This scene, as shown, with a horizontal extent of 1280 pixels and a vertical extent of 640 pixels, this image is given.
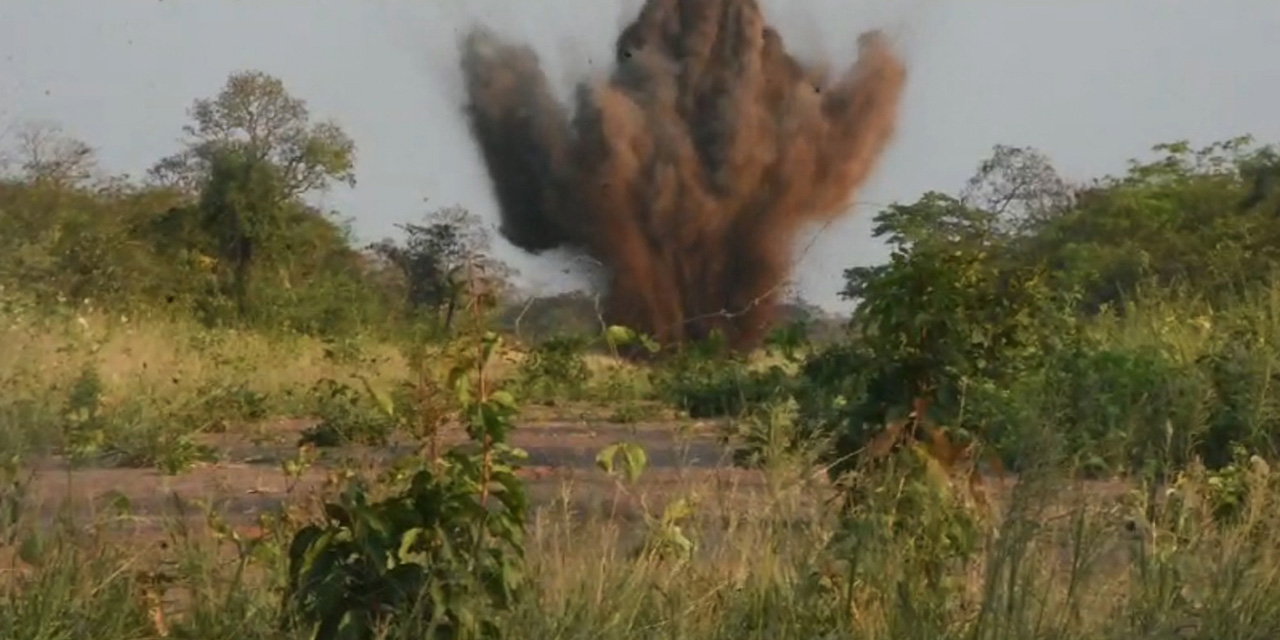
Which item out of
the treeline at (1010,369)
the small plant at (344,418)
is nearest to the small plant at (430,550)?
the treeline at (1010,369)

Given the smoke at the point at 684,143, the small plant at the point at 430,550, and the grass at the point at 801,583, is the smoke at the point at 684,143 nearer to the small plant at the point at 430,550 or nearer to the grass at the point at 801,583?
the grass at the point at 801,583

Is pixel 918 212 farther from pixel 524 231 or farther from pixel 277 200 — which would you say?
pixel 277 200

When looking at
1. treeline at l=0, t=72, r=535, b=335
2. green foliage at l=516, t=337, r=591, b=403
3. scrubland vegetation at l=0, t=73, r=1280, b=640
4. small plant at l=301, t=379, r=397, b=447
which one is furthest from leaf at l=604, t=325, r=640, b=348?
treeline at l=0, t=72, r=535, b=335

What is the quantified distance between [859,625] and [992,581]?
1.16 feet

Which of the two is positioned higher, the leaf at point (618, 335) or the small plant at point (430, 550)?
the leaf at point (618, 335)

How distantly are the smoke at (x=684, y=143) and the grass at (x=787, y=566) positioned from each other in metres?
21.3

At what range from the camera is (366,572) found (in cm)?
402

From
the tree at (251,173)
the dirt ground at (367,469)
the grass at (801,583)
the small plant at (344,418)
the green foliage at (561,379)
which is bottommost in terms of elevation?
the grass at (801,583)

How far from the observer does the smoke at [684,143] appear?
2694 centimetres

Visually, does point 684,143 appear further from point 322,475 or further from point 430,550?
point 430,550

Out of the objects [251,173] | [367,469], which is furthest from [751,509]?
[251,173]

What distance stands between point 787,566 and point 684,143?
23758 millimetres

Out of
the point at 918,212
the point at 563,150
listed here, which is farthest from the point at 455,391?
the point at 563,150

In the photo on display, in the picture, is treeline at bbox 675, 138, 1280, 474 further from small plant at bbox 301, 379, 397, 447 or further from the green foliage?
small plant at bbox 301, 379, 397, 447
